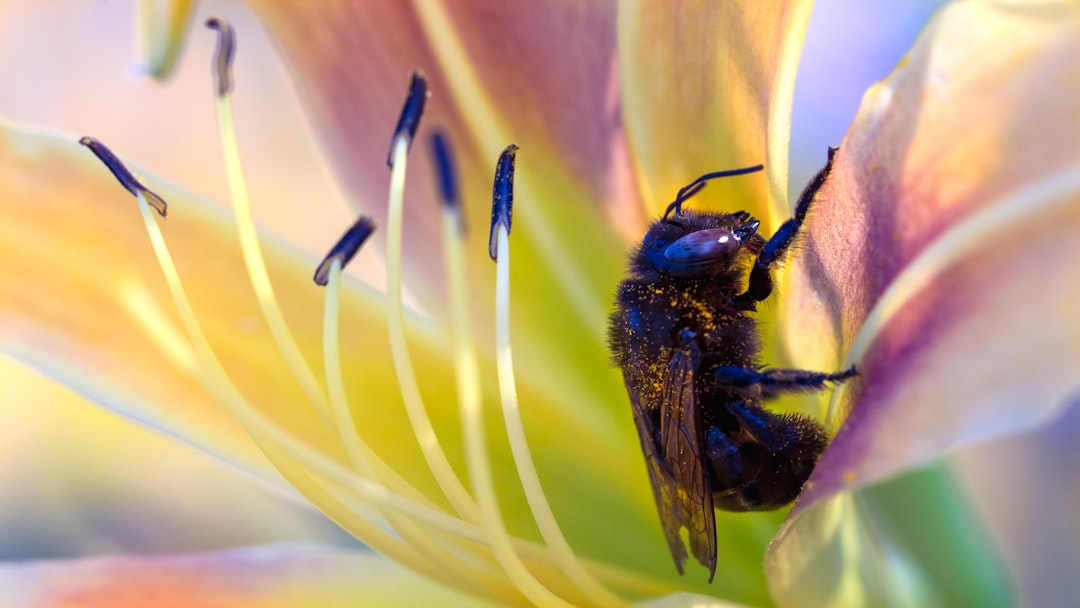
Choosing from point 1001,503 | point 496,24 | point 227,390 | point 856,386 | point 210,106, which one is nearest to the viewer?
point 856,386

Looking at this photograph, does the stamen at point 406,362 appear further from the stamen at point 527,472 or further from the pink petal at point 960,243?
the pink petal at point 960,243

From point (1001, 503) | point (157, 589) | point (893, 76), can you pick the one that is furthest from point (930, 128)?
point (1001, 503)

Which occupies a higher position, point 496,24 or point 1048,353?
point 496,24

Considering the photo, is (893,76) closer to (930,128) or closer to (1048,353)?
(930,128)

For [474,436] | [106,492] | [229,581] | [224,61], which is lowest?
[106,492]

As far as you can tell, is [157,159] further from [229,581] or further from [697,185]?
[697,185]

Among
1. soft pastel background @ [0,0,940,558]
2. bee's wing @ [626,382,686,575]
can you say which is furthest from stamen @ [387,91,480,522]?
soft pastel background @ [0,0,940,558]

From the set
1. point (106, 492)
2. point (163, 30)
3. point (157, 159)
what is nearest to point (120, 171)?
point (163, 30)

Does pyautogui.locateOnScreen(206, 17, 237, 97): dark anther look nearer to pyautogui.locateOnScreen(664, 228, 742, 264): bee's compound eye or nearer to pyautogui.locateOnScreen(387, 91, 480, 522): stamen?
pyautogui.locateOnScreen(387, 91, 480, 522): stamen
